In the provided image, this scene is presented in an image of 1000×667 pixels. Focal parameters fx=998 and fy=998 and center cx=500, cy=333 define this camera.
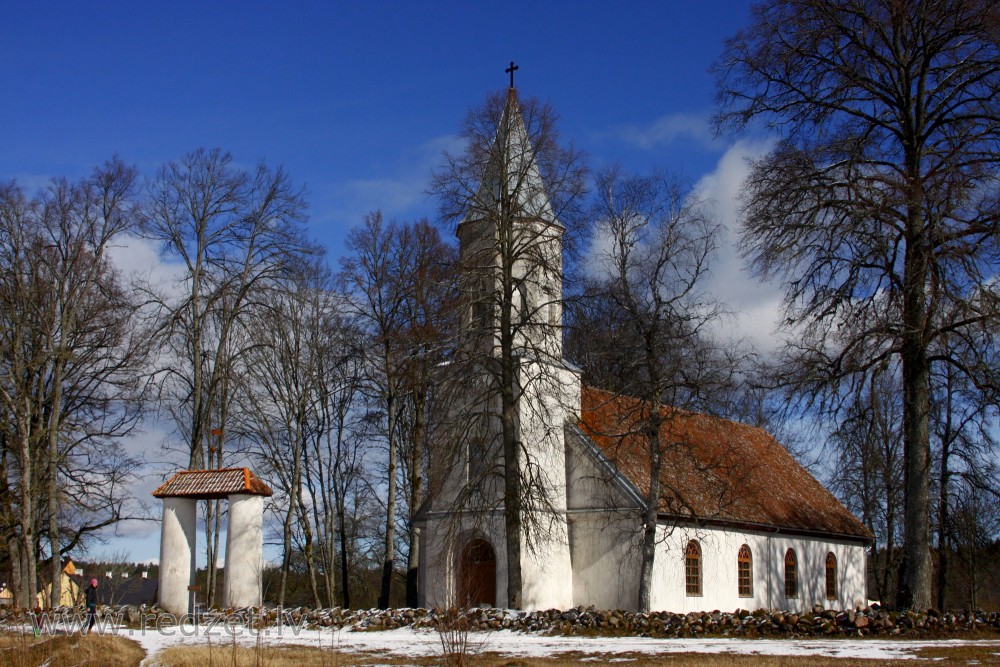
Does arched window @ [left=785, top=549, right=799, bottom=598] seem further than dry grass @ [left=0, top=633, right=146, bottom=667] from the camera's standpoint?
Yes

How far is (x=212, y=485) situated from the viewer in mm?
27469

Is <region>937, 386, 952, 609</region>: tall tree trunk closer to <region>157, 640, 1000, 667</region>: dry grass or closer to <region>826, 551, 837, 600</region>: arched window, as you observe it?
<region>826, 551, 837, 600</region>: arched window

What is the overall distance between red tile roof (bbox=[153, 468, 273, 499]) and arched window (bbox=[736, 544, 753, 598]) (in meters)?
15.7

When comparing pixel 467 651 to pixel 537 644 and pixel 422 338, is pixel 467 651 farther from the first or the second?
pixel 422 338

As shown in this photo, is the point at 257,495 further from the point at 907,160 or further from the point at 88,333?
the point at 907,160

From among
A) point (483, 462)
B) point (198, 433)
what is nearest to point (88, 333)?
point (198, 433)

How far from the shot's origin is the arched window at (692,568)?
30.9 m

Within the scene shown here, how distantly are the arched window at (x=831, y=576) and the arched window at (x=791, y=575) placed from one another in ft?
8.72

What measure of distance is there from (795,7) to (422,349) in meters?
12.9

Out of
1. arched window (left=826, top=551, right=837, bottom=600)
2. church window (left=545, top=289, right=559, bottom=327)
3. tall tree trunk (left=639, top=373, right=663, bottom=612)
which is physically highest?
church window (left=545, top=289, right=559, bottom=327)

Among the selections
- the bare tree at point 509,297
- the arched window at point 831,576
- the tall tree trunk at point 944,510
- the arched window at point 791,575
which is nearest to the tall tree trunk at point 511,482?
the bare tree at point 509,297

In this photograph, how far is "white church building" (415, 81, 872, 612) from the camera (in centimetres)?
2756

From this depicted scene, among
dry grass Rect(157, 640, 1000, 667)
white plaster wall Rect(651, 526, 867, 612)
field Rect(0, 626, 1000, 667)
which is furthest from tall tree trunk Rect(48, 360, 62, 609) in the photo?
white plaster wall Rect(651, 526, 867, 612)

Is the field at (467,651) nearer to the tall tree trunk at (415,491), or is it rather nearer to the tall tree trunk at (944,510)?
the tall tree trunk at (415,491)
